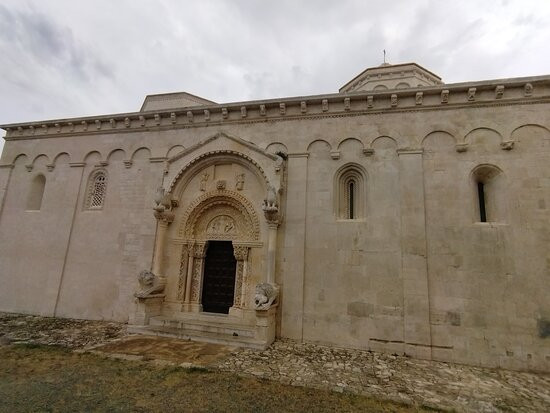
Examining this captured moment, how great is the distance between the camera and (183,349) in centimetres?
794

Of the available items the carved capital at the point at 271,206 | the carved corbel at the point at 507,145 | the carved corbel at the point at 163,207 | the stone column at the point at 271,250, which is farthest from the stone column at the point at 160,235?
the carved corbel at the point at 507,145

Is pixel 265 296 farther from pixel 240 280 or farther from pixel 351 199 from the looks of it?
pixel 351 199

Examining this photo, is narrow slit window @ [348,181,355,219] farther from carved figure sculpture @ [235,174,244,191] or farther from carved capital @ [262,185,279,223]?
carved figure sculpture @ [235,174,244,191]

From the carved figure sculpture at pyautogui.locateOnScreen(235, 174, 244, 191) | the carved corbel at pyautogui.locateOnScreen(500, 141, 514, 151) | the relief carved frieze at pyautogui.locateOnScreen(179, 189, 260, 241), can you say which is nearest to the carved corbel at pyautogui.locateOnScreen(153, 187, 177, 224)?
the relief carved frieze at pyautogui.locateOnScreen(179, 189, 260, 241)

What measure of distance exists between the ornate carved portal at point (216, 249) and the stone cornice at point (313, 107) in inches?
124

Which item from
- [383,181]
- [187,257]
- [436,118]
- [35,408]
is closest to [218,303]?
[187,257]

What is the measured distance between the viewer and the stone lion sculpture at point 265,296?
866cm

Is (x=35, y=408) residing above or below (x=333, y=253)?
below

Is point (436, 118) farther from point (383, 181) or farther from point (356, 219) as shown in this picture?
point (356, 219)

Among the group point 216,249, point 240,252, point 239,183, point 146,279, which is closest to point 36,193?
point 146,279

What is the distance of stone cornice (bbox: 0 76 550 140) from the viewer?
9.06 metres

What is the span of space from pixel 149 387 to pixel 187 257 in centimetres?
554

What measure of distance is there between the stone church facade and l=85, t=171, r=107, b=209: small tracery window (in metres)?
0.06

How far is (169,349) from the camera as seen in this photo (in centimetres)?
791
